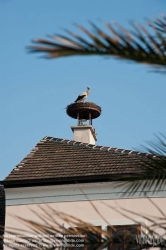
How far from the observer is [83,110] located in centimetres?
A: 2008

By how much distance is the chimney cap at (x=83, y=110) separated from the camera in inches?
790

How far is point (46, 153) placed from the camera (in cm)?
1538

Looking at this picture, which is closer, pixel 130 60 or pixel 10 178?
pixel 130 60

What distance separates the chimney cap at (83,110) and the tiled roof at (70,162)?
4167 mm

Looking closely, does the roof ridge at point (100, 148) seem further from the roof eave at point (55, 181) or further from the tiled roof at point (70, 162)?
the roof eave at point (55, 181)

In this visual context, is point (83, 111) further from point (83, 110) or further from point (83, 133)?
point (83, 133)

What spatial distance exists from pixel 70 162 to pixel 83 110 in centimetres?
541

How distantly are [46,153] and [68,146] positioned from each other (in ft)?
2.09

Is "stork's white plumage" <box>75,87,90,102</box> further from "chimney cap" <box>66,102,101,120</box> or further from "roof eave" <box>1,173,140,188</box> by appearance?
"roof eave" <box>1,173,140,188</box>

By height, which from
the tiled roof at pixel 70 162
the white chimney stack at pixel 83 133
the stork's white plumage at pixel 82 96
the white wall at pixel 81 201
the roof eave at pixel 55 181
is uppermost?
the stork's white plumage at pixel 82 96

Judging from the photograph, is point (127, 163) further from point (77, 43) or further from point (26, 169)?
point (77, 43)

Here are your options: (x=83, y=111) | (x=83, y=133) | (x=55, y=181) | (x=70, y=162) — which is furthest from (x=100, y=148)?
(x=83, y=111)

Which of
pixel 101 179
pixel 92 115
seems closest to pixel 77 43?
pixel 101 179

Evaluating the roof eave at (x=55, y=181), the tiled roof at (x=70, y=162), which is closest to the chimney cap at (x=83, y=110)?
the tiled roof at (x=70, y=162)
